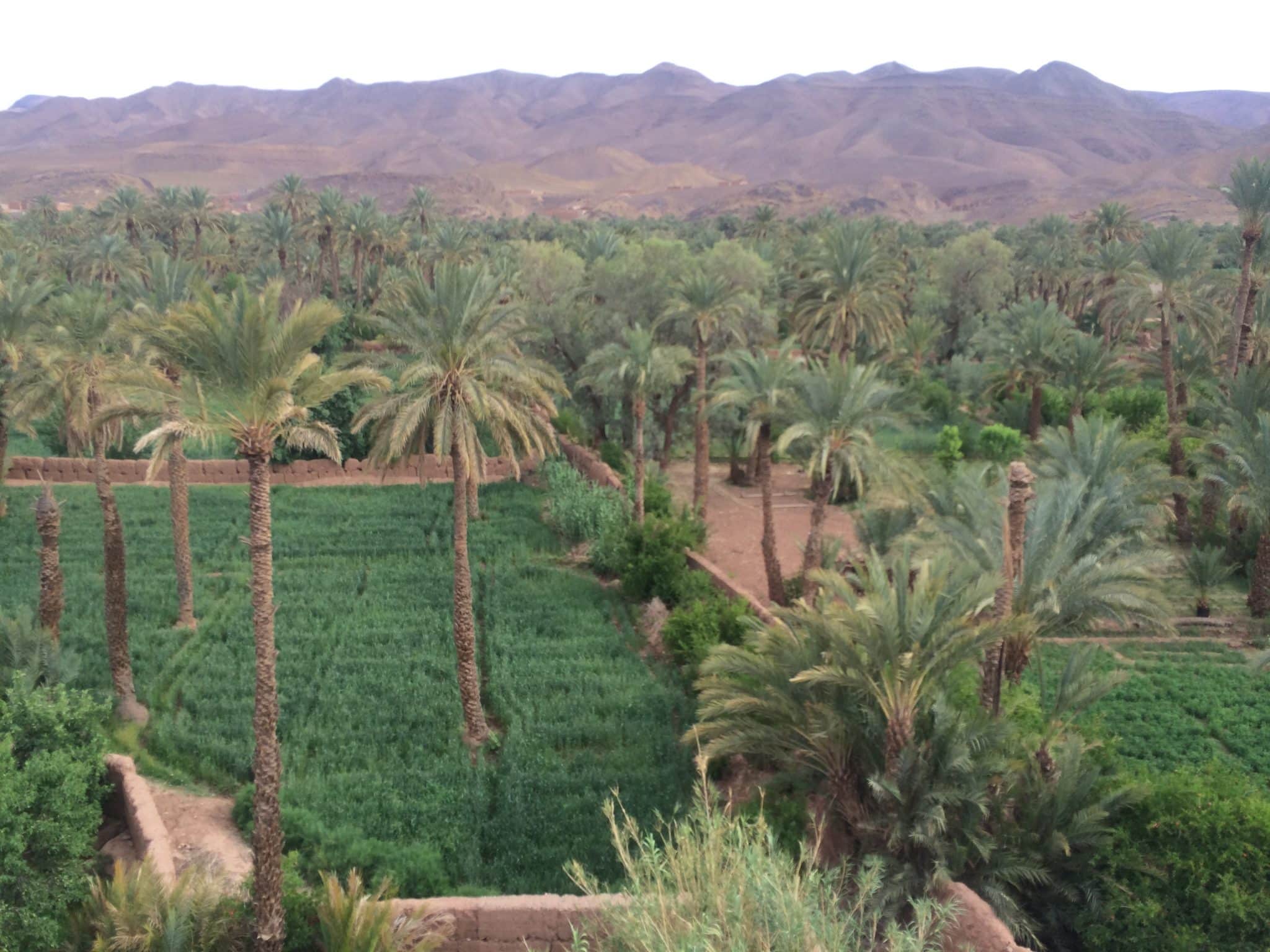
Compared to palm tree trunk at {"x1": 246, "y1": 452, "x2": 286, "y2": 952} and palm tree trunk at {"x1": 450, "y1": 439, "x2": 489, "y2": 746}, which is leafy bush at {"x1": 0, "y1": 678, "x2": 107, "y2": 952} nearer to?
palm tree trunk at {"x1": 246, "y1": 452, "x2": 286, "y2": 952}

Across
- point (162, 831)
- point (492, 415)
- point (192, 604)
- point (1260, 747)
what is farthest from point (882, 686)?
point (192, 604)

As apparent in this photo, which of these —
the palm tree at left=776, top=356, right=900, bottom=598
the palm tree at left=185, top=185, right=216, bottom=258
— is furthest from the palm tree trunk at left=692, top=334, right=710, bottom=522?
the palm tree at left=185, top=185, right=216, bottom=258

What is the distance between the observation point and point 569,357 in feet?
116

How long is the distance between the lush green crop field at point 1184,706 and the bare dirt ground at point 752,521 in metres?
7.81

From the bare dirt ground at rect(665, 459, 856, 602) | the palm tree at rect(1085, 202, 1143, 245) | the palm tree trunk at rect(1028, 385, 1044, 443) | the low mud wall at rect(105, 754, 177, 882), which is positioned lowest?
the low mud wall at rect(105, 754, 177, 882)

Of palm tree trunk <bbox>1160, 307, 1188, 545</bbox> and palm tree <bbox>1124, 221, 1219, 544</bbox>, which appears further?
palm tree <bbox>1124, 221, 1219, 544</bbox>

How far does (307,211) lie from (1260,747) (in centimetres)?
6066

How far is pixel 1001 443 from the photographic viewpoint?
34.8 metres

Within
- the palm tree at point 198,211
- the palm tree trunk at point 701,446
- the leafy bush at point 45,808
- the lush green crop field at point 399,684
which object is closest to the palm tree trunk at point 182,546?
the lush green crop field at point 399,684

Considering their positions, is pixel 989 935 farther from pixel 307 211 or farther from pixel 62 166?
pixel 62 166

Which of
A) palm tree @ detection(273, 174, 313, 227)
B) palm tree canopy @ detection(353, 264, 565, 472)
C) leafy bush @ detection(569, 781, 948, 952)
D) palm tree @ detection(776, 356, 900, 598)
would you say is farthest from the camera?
palm tree @ detection(273, 174, 313, 227)

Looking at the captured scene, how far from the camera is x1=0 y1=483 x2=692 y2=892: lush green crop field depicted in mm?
14031

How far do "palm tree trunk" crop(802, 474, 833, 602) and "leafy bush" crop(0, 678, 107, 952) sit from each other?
1399 centimetres

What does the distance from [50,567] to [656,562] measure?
39.6 ft
